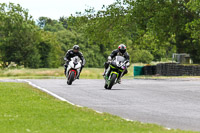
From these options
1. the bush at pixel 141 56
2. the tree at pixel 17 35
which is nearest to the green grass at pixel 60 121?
the tree at pixel 17 35

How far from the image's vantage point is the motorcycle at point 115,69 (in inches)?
814

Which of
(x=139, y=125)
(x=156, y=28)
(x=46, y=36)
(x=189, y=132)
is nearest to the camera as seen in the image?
(x=189, y=132)

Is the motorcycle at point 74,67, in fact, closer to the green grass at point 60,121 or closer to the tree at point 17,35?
the green grass at point 60,121

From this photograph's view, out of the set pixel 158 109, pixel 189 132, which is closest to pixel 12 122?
pixel 189 132

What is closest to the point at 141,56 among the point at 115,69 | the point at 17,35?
the point at 17,35

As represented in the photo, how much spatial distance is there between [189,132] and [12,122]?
127 inches

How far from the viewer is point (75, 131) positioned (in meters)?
8.40

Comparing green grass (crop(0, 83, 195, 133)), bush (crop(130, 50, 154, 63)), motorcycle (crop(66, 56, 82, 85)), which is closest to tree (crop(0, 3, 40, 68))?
bush (crop(130, 50, 154, 63))

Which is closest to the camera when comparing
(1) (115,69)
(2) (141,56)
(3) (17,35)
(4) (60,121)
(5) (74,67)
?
(4) (60,121)

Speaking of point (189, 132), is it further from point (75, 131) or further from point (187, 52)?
point (187, 52)

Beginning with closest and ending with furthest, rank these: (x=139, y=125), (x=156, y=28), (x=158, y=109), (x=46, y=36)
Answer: (x=139, y=125)
(x=158, y=109)
(x=156, y=28)
(x=46, y=36)

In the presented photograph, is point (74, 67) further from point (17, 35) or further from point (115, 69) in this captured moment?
point (17, 35)

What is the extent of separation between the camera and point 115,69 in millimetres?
20953

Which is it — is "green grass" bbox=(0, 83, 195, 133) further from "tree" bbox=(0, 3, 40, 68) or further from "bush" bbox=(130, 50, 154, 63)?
"bush" bbox=(130, 50, 154, 63)
